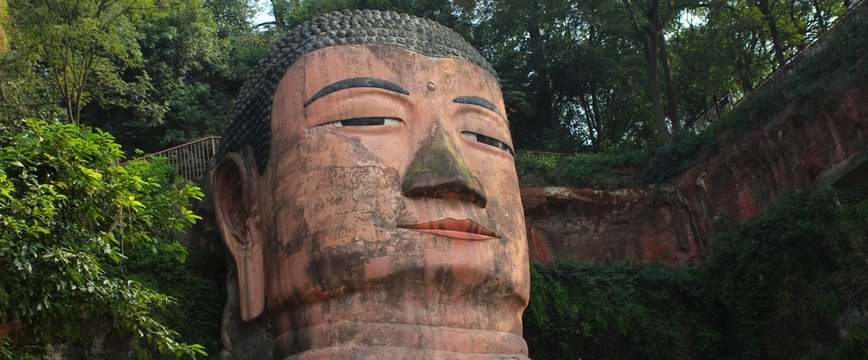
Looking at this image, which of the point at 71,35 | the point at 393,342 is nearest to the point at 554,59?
the point at 71,35

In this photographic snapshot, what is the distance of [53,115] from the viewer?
14.1m

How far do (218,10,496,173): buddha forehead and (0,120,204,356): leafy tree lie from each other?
3.57 feet

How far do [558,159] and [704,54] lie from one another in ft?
21.8

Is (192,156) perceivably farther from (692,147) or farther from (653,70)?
(653,70)

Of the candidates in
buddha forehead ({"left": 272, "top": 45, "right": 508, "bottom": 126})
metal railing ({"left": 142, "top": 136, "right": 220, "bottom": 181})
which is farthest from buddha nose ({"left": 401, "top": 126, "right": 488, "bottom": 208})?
metal railing ({"left": 142, "top": 136, "right": 220, "bottom": 181})

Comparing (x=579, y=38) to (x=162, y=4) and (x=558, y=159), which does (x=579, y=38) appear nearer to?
(x=558, y=159)

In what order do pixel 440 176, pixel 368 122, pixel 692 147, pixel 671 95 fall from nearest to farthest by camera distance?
1. pixel 440 176
2. pixel 368 122
3. pixel 692 147
4. pixel 671 95

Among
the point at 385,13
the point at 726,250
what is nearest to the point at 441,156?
the point at 385,13

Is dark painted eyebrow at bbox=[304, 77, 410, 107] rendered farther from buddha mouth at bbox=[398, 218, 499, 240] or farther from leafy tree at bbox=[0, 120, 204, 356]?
leafy tree at bbox=[0, 120, 204, 356]

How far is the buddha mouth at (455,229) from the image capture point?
770 cm

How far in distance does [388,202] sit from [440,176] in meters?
0.47

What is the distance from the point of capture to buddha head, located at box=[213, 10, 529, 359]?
7523 mm

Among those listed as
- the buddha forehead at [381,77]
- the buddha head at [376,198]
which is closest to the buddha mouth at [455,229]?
the buddha head at [376,198]

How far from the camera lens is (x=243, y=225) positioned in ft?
29.6
